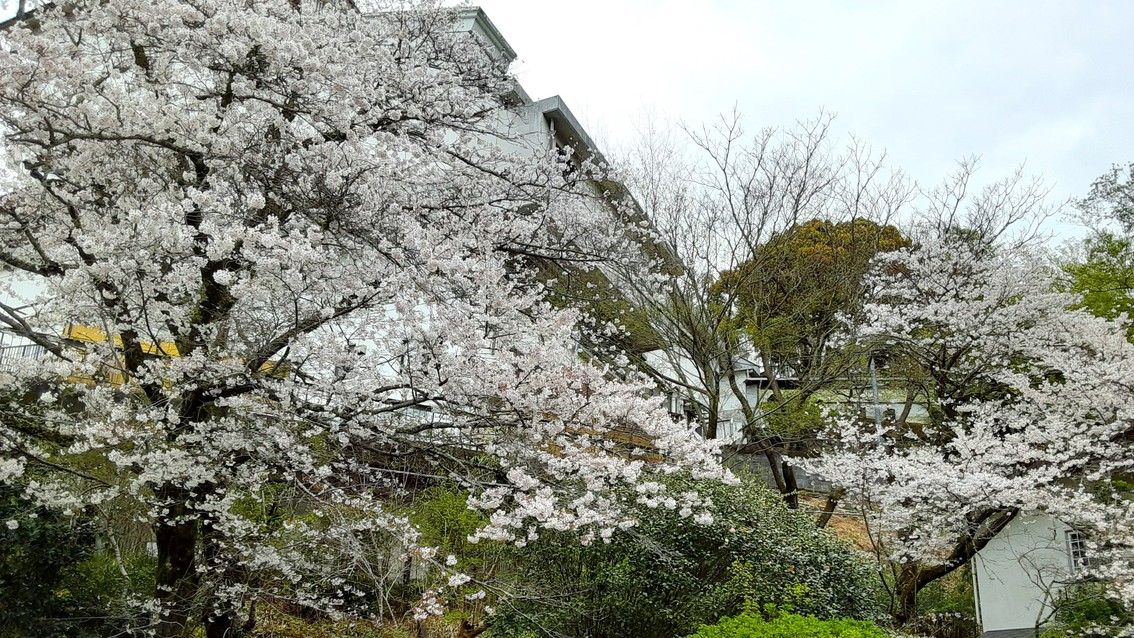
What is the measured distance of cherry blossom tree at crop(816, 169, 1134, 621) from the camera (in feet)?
31.3

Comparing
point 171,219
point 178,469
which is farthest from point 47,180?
point 178,469

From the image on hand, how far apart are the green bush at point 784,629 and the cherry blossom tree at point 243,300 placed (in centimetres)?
115

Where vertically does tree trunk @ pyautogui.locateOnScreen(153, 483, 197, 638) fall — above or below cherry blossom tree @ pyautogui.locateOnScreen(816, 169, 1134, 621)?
below

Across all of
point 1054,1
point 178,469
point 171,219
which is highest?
point 1054,1

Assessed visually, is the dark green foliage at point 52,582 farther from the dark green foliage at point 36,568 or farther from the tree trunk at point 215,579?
the tree trunk at point 215,579

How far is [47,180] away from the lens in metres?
5.30

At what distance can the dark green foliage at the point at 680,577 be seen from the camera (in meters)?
6.99

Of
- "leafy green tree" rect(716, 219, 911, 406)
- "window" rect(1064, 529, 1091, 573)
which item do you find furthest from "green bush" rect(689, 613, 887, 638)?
"window" rect(1064, 529, 1091, 573)

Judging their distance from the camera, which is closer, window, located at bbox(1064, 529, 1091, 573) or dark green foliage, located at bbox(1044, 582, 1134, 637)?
dark green foliage, located at bbox(1044, 582, 1134, 637)

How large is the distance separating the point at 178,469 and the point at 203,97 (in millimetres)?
2766

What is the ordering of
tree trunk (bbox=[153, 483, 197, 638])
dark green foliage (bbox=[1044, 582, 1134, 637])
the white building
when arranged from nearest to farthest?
tree trunk (bbox=[153, 483, 197, 638]), dark green foliage (bbox=[1044, 582, 1134, 637]), the white building

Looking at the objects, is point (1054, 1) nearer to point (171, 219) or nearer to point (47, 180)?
point (171, 219)

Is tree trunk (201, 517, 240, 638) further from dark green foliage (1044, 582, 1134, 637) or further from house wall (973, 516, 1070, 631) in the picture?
house wall (973, 516, 1070, 631)

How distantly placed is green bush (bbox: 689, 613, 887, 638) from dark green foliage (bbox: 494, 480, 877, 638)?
1.19 metres
